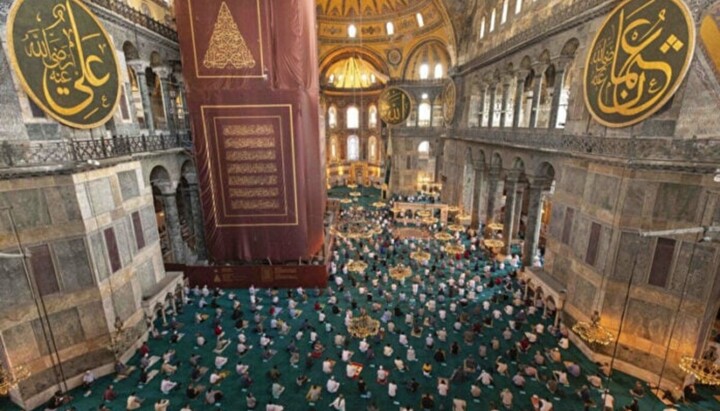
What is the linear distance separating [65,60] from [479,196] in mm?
15500

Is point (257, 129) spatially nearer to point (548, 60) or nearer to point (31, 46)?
point (31, 46)

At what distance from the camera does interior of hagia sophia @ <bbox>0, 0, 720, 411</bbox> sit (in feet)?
21.2

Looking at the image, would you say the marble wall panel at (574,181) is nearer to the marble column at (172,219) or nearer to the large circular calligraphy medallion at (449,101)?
the large circular calligraphy medallion at (449,101)

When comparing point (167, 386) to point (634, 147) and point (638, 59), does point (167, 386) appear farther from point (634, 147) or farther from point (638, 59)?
point (638, 59)

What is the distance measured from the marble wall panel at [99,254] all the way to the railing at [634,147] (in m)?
11.7

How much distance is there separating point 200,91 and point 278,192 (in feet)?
12.7

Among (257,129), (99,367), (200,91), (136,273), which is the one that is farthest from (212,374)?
(200,91)

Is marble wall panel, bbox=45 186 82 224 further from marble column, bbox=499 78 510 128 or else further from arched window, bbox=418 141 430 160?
arched window, bbox=418 141 430 160

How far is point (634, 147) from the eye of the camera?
704cm

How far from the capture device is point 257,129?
1064 centimetres

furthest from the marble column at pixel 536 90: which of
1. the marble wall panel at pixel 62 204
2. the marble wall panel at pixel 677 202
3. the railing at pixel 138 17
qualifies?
the marble wall panel at pixel 62 204

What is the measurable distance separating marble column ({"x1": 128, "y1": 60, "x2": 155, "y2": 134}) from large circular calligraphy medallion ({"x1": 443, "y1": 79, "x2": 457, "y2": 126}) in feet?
48.0

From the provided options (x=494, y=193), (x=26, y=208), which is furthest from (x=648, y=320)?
(x=26, y=208)

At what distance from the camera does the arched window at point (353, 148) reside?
100 ft
